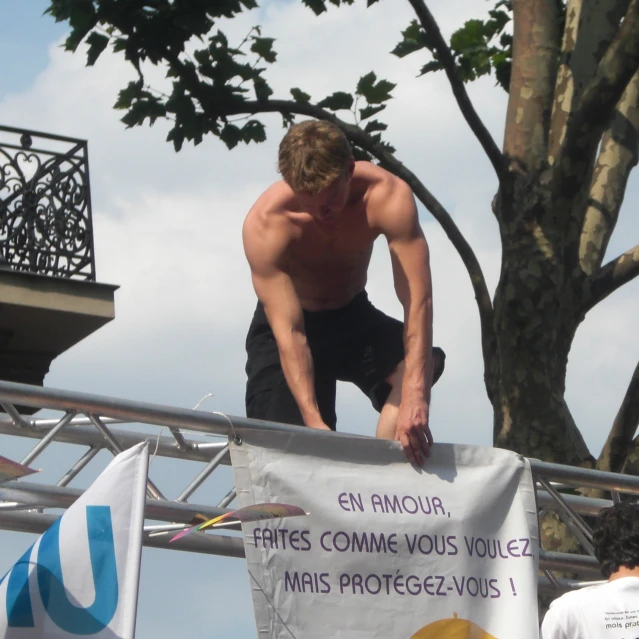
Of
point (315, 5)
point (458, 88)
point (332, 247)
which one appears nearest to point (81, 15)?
point (315, 5)

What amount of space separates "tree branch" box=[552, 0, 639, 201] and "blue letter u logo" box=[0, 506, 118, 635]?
2.93 m

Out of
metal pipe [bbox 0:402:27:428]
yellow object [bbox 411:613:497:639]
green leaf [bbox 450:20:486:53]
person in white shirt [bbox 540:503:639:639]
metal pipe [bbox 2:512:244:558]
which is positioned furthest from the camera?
green leaf [bbox 450:20:486:53]

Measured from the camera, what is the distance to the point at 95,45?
5938mm

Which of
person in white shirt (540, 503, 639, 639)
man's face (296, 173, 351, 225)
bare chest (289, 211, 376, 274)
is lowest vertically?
person in white shirt (540, 503, 639, 639)

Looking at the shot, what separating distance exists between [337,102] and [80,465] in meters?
2.85

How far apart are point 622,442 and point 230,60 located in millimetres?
2490

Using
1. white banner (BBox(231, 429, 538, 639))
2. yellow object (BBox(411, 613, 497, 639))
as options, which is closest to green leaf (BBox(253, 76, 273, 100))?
white banner (BBox(231, 429, 538, 639))

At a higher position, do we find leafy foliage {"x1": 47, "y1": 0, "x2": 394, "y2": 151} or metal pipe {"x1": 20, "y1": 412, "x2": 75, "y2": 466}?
leafy foliage {"x1": 47, "y1": 0, "x2": 394, "y2": 151}

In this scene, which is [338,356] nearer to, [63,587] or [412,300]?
[412,300]

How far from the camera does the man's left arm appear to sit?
415 cm

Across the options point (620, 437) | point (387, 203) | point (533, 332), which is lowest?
point (620, 437)

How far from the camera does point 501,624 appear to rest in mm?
4109

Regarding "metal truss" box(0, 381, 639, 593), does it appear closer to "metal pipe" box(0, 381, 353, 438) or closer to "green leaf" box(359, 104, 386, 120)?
"metal pipe" box(0, 381, 353, 438)

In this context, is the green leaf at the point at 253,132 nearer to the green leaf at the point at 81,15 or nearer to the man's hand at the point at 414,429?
the green leaf at the point at 81,15
